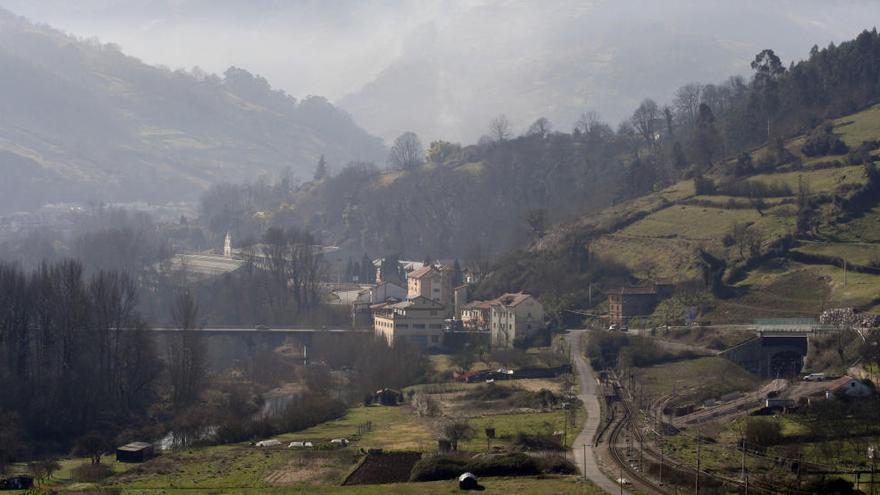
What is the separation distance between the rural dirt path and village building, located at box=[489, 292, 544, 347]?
2666 mm

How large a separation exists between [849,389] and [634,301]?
23.1m

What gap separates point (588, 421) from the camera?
48844mm

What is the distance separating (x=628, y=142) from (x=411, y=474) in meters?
85.1

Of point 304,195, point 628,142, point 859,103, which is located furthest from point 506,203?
point 859,103

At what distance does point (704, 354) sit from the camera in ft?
197

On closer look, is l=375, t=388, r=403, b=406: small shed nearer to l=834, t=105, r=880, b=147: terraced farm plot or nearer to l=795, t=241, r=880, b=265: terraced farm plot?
l=795, t=241, r=880, b=265: terraced farm plot

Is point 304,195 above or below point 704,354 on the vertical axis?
above

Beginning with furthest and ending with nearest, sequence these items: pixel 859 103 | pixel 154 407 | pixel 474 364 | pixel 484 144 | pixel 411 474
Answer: pixel 484 144, pixel 859 103, pixel 474 364, pixel 154 407, pixel 411 474

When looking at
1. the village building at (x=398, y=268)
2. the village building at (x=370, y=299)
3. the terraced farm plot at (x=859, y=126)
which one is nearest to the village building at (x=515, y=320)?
the village building at (x=370, y=299)

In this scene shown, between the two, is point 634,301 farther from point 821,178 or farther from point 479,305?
point 821,178

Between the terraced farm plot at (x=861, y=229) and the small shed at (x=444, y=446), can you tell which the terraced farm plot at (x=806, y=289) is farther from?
the small shed at (x=444, y=446)

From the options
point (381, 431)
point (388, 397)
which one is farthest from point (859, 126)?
point (381, 431)

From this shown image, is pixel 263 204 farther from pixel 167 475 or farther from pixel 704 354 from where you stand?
pixel 167 475

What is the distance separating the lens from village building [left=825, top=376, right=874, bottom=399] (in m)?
47.7
